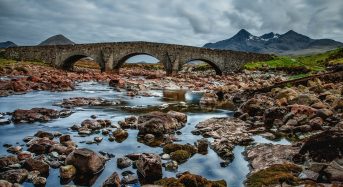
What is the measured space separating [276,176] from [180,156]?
2107 mm

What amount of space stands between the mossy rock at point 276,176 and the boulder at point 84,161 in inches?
106

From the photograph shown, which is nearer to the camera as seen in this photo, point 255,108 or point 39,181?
point 39,181

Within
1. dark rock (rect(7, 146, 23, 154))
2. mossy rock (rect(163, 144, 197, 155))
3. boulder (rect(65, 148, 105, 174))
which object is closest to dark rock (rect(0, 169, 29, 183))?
boulder (rect(65, 148, 105, 174))

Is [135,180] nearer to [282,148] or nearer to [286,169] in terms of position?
[286,169]

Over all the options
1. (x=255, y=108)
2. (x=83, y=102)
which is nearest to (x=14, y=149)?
(x=255, y=108)

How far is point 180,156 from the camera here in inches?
276

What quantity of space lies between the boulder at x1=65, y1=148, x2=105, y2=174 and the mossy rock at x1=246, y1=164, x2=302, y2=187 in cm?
268

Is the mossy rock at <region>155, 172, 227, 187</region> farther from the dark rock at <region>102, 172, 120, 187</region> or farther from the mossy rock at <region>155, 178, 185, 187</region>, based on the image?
the dark rock at <region>102, 172, 120, 187</region>

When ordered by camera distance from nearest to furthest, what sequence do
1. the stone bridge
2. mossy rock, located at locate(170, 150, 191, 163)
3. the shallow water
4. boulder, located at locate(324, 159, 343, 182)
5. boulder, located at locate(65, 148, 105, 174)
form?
boulder, located at locate(324, 159, 343, 182) < boulder, located at locate(65, 148, 105, 174) < the shallow water < mossy rock, located at locate(170, 150, 191, 163) < the stone bridge

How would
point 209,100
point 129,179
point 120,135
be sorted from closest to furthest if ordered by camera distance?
point 129,179 < point 120,135 < point 209,100

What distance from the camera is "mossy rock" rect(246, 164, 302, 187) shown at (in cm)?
542

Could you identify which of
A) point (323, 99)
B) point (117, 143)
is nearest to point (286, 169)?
point (117, 143)

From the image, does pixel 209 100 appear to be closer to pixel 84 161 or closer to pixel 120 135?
pixel 120 135

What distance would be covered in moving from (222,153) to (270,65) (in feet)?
116
